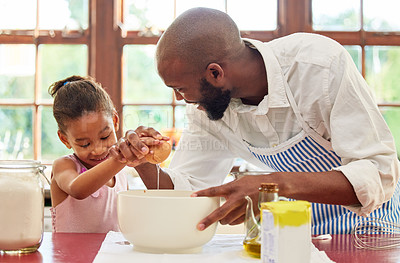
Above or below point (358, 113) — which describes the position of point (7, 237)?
below

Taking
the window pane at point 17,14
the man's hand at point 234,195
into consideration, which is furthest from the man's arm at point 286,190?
the window pane at point 17,14

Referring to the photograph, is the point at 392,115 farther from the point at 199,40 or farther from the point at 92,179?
the point at 92,179

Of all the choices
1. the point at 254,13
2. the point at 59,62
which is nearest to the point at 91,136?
the point at 59,62

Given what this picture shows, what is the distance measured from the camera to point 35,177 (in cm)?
94

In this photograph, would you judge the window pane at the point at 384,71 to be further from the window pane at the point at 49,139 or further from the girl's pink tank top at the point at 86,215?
the girl's pink tank top at the point at 86,215

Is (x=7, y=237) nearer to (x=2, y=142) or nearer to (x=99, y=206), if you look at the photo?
(x=99, y=206)

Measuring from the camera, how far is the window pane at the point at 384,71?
2.97 metres

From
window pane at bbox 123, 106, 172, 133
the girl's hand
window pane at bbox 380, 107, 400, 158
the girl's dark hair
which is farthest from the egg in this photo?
window pane at bbox 380, 107, 400, 158

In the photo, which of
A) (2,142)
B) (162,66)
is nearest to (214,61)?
(162,66)

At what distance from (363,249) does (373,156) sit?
10.0 inches

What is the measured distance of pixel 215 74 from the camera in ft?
4.67

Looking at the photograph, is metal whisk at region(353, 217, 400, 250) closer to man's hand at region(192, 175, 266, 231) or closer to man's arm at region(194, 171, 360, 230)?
man's arm at region(194, 171, 360, 230)

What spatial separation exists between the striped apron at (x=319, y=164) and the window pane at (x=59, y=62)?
1.87m

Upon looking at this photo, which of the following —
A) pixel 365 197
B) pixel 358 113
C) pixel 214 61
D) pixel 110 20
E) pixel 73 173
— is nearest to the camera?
pixel 365 197
